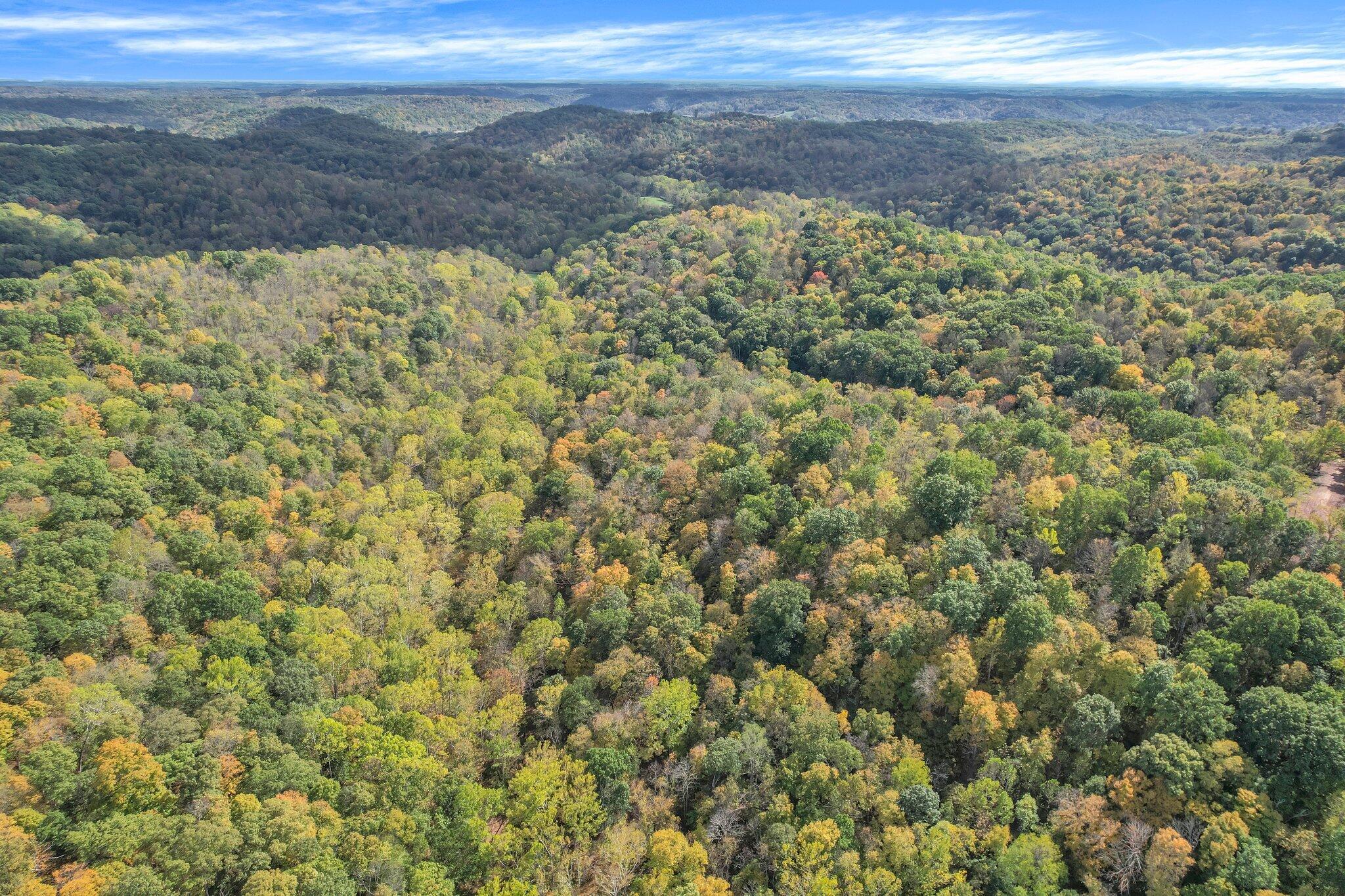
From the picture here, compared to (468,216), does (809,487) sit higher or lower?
lower

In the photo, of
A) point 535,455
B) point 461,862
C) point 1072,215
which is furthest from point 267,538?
point 1072,215

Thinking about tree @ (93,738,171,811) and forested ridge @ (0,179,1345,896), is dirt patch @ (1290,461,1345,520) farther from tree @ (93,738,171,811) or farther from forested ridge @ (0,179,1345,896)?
tree @ (93,738,171,811)

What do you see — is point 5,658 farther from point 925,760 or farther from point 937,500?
point 937,500

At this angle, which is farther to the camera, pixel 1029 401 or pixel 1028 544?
pixel 1029 401

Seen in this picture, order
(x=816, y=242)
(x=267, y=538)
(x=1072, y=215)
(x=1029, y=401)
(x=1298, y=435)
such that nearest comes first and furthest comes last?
(x=1298, y=435) → (x=267, y=538) → (x=1029, y=401) → (x=816, y=242) → (x=1072, y=215)

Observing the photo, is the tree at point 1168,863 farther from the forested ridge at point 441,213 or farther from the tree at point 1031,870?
the forested ridge at point 441,213

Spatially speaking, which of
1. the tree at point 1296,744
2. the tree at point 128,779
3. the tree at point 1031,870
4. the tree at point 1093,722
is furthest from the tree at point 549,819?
the tree at point 1296,744

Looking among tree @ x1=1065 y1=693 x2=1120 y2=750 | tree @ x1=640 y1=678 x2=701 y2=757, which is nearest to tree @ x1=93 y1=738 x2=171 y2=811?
tree @ x1=640 y1=678 x2=701 y2=757
